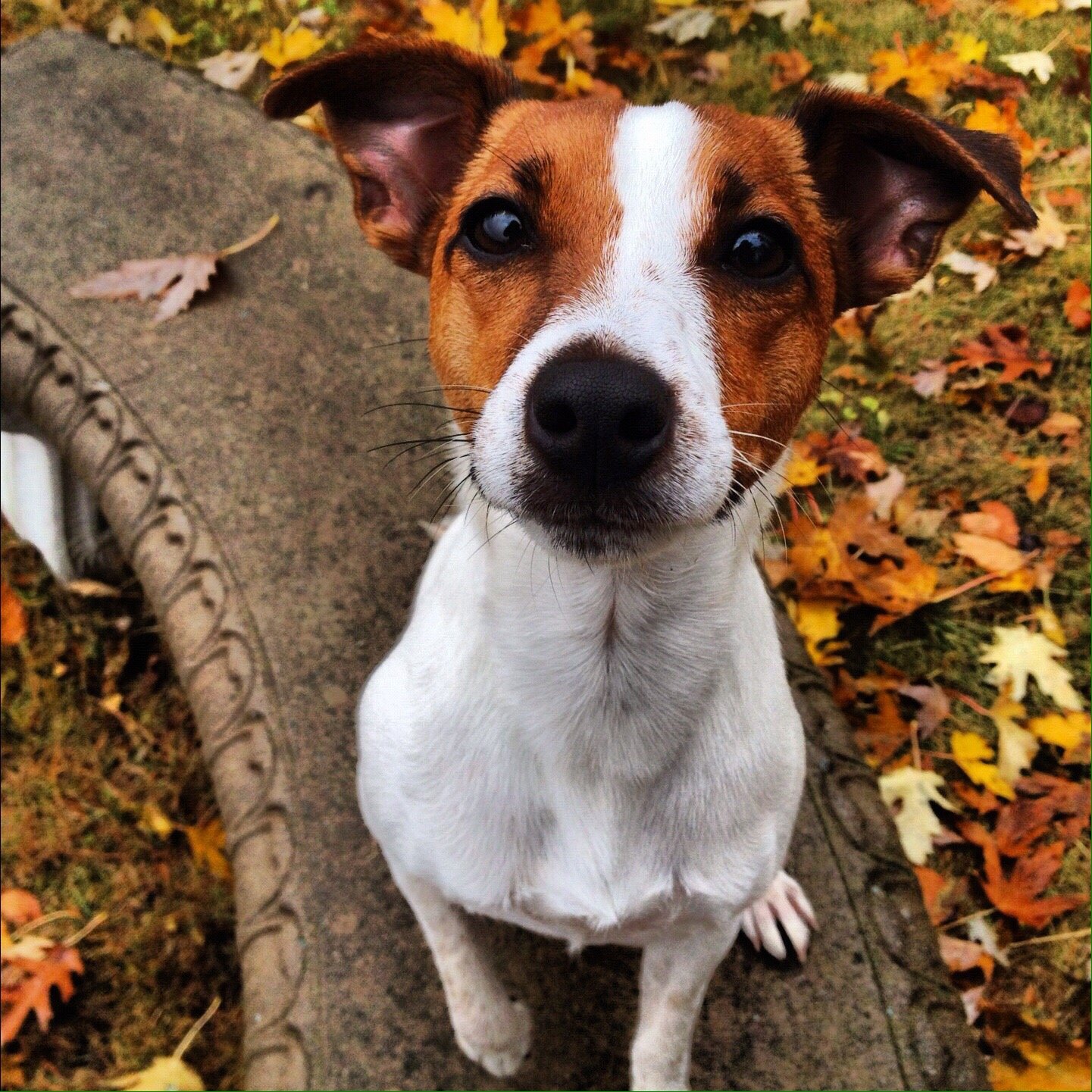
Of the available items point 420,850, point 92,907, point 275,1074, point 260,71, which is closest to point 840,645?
point 420,850

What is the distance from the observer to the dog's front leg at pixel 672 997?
2.29 meters

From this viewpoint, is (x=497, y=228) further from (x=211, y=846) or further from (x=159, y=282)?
(x=211, y=846)

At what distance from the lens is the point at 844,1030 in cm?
269

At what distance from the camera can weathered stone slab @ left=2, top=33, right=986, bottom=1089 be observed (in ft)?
8.78

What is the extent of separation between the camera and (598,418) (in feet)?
4.89

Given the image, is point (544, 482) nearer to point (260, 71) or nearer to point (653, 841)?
point (653, 841)

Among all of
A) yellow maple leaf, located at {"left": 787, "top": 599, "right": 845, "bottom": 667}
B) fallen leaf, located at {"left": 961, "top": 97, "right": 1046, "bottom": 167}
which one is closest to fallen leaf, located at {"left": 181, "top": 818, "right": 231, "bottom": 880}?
yellow maple leaf, located at {"left": 787, "top": 599, "right": 845, "bottom": 667}

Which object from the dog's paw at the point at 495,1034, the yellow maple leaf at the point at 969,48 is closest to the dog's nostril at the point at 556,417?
the dog's paw at the point at 495,1034

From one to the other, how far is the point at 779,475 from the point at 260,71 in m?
4.04

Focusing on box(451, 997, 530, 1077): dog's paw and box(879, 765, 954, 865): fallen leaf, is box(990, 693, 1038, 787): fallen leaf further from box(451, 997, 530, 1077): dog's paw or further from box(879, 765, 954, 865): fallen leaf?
box(451, 997, 530, 1077): dog's paw

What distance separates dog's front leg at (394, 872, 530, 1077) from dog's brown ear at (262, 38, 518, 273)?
1550 mm

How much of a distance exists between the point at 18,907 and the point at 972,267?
487 centimetres

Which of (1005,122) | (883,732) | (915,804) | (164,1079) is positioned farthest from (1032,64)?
(164,1079)

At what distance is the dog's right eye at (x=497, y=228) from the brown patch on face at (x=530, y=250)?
17mm
